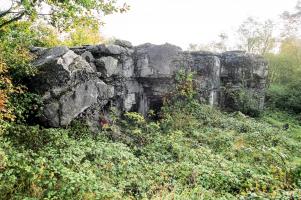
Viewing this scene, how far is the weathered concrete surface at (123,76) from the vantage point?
9516mm

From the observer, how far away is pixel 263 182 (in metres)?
7.02

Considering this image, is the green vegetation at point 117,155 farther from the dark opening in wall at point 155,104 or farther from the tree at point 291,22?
the tree at point 291,22

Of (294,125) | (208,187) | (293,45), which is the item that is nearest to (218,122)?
(294,125)

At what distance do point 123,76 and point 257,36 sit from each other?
62.7 feet

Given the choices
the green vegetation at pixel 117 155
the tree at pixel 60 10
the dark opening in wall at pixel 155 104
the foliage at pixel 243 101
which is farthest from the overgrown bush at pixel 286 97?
the tree at pixel 60 10

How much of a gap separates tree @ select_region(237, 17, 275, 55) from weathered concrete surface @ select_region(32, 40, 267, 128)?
364 inches

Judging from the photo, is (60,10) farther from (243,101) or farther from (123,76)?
(243,101)

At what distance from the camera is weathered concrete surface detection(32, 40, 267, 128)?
375 inches

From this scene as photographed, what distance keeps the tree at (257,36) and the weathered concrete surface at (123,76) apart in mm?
9240

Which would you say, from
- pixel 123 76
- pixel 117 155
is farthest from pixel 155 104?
pixel 117 155

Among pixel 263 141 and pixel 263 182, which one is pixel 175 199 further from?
pixel 263 141

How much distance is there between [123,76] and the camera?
14016 millimetres

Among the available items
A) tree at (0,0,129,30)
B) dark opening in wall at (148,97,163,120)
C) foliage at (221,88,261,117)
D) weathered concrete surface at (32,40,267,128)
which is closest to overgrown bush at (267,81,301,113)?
weathered concrete surface at (32,40,267,128)

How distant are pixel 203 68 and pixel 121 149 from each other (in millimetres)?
10307
